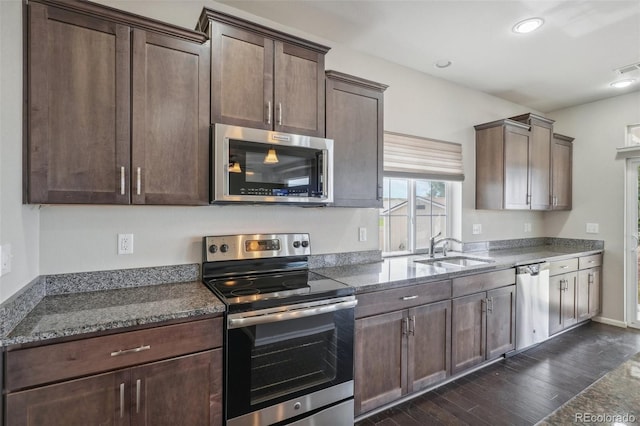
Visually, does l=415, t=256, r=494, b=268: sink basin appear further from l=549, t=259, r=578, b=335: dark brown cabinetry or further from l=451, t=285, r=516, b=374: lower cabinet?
l=549, t=259, r=578, b=335: dark brown cabinetry

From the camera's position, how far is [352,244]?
9.16ft

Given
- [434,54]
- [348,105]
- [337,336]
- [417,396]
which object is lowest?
[417,396]

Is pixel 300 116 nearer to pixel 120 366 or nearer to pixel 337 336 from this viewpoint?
pixel 337 336

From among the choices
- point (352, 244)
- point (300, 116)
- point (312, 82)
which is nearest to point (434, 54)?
point (312, 82)

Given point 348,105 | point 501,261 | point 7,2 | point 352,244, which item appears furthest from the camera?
point 501,261

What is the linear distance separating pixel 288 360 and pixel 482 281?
184cm

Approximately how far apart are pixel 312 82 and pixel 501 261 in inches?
92.0

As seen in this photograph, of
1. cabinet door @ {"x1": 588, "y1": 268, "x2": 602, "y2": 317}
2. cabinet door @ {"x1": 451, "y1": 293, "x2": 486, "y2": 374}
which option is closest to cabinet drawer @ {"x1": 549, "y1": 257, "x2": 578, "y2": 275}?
cabinet door @ {"x1": 588, "y1": 268, "x2": 602, "y2": 317}

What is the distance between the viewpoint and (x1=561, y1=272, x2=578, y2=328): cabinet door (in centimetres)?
356

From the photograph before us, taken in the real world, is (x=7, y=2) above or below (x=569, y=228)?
above

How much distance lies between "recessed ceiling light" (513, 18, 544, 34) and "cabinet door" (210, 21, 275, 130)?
6.24ft

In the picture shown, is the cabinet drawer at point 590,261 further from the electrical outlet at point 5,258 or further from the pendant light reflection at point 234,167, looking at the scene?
the electrical outlet at point 5,258

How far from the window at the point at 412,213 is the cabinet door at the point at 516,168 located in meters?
0.62

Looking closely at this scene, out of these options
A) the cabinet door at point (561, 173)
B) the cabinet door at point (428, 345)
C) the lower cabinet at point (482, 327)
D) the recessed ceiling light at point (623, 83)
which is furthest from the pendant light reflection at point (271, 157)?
the recessed ceiling light at point (623, 83)
